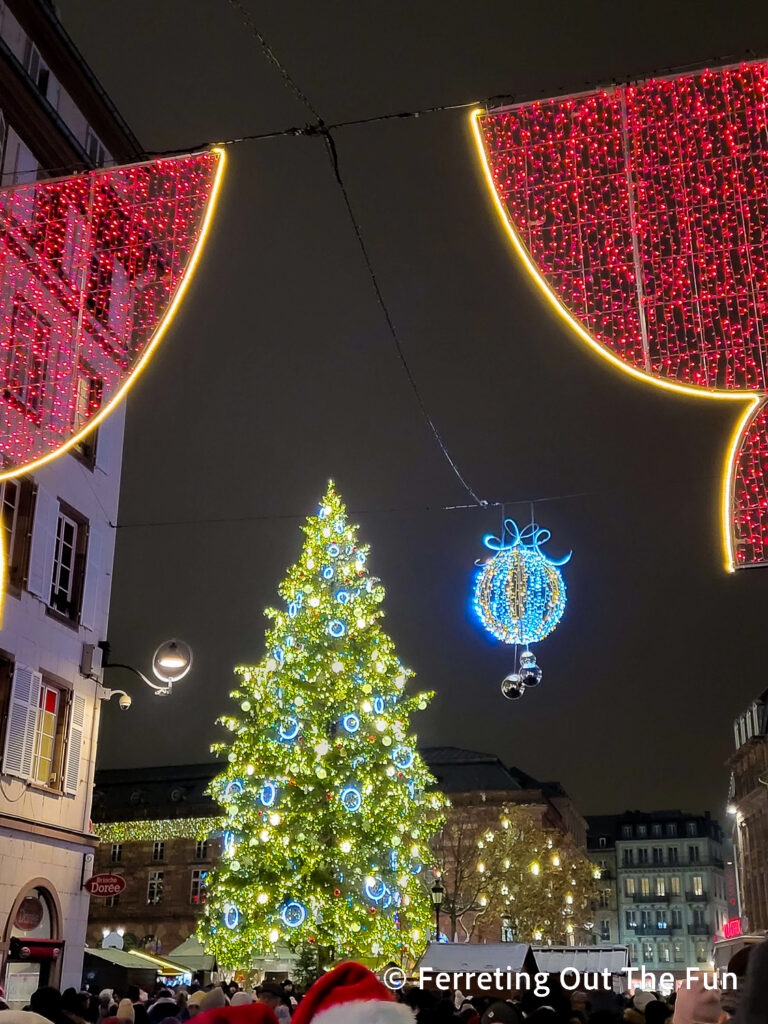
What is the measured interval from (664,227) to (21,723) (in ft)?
47.8

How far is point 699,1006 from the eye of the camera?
4.98 meters

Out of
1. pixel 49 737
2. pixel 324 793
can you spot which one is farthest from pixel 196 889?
pixel 49 737

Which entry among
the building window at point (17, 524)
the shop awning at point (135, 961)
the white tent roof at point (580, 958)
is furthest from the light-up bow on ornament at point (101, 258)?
the shop awning at point (135, 961)

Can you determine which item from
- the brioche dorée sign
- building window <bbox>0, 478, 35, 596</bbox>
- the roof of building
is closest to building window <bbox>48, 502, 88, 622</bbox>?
building window <bbox>0, 478, 35, 596</bbox>

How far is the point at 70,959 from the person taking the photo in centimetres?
2030

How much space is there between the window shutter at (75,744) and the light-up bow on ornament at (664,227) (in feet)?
49.7

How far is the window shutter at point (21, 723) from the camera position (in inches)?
731

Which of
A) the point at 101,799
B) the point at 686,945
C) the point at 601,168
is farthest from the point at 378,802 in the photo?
the point at 686,945

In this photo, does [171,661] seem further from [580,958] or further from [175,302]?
[580,958]

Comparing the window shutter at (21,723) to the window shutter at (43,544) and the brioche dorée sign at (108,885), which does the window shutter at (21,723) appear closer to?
the window shutter at (43,544)

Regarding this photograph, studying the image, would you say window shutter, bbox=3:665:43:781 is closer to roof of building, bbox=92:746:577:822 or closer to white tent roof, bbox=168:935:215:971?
white tent roof, bbox=168:935:215:971

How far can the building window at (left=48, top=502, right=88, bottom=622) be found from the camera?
2097 centimetres

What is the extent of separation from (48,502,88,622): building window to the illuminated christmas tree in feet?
17.2

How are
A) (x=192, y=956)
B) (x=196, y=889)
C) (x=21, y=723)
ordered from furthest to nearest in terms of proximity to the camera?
(x=196, y=889), (x=192, y=956), (x=21, y=723)
